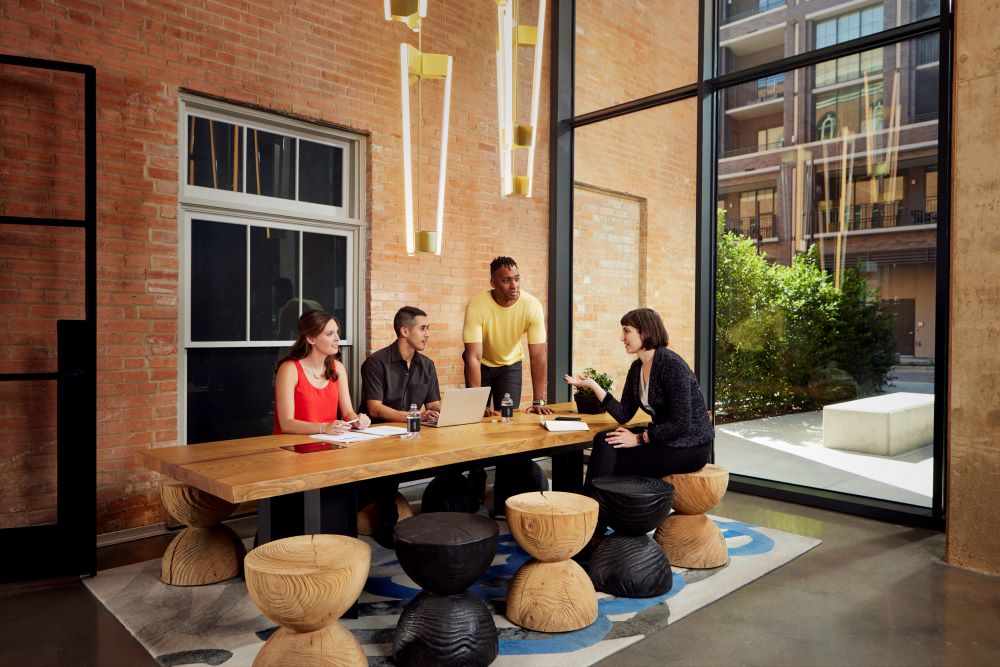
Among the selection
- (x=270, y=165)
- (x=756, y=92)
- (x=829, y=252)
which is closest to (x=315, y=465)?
(x=270, y=165)

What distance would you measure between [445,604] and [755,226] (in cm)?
361

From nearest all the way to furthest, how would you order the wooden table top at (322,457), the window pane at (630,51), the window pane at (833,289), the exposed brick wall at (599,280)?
the wooden table top at (322,457)
the window pane at (833,289)
the window pane at (630,51)
the exposed brick wall at (599,280)

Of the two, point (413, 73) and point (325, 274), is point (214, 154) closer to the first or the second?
point (325, 274)

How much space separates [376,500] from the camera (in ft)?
12.7

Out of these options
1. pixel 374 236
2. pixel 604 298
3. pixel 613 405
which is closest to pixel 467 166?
pixel 374 236

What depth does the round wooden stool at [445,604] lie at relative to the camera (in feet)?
7.77

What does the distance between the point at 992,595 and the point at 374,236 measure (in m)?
4.02

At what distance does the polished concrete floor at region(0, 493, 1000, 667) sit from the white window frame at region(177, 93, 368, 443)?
1.39 meters

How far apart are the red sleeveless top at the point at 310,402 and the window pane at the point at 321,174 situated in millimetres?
1646

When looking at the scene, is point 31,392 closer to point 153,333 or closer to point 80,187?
point 153,333

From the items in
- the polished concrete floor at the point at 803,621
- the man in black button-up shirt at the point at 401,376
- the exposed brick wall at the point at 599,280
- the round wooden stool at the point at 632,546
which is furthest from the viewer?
the exposed brick wall at the point at 599,280

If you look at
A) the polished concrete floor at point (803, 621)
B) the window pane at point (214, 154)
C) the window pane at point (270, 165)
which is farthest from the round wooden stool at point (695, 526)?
the window pane at point (214, 154)

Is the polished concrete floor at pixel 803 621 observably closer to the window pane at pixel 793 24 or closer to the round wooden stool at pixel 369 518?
the round wooden stool at pixel 369 518

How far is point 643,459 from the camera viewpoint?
11.4 feet
